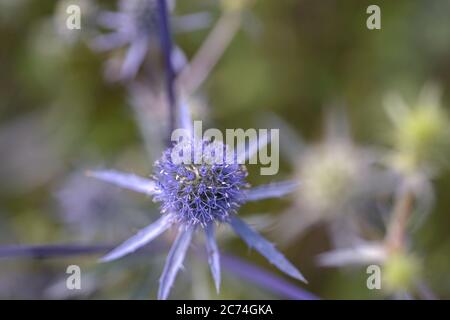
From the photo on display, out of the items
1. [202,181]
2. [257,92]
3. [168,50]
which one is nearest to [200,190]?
[202,181]

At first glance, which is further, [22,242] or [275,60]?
[275,60]

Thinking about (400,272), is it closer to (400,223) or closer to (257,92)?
(400,223)

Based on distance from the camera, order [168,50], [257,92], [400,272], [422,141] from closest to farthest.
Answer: [168,50] → [400,272] → [422,141] → [257,92]

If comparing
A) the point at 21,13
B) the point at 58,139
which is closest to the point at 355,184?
the point at 58,139

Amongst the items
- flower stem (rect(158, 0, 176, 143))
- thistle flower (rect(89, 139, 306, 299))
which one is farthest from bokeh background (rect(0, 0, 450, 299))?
thistle flower (rect(89, 139, 306, 299))

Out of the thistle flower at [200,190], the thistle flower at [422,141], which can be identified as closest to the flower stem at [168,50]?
the thistle flower at [200,190]
